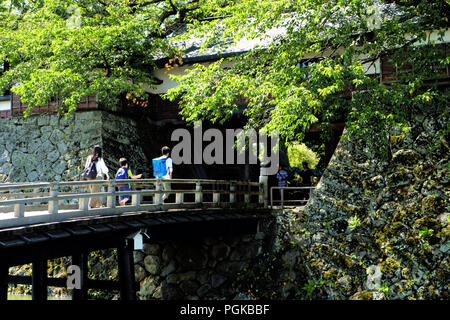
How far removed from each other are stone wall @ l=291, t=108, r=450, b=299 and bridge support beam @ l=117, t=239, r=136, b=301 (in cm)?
536

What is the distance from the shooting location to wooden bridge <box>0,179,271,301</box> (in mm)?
9008

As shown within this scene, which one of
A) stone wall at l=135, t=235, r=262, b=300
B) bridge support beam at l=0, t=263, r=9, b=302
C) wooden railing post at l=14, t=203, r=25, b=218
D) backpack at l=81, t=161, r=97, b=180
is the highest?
backpack at l=81, t=161, r=97, b=180

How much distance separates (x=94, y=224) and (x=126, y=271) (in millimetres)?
1602

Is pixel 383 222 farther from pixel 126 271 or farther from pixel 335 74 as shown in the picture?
pixel 126 271

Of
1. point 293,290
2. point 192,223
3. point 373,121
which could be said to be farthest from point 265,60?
point 293,290

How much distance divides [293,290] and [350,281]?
1646 millimetres

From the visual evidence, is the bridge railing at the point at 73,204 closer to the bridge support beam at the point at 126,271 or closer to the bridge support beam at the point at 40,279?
the bridge support beam at the point at 126,271

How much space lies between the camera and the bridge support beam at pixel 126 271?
1134 centimetres

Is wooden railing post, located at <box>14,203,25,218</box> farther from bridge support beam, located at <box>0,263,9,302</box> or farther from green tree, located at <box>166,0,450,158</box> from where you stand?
green tree, located at <box>166,0,450,158</box>

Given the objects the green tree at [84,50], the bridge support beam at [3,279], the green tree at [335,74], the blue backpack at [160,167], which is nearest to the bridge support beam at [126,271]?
the blue backpack at [160,167]

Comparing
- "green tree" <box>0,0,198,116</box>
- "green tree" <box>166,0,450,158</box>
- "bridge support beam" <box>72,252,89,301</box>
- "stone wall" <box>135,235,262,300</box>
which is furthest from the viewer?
"green tree" <box>0,0,198,116</box>

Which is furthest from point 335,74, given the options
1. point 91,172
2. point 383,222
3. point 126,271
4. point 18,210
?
point 18,210

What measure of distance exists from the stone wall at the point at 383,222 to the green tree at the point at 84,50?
793 cm

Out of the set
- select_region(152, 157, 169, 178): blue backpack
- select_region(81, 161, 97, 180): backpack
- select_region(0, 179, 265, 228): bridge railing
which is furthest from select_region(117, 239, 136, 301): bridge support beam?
select_region(152, 157, 169, 178): blue backpack
